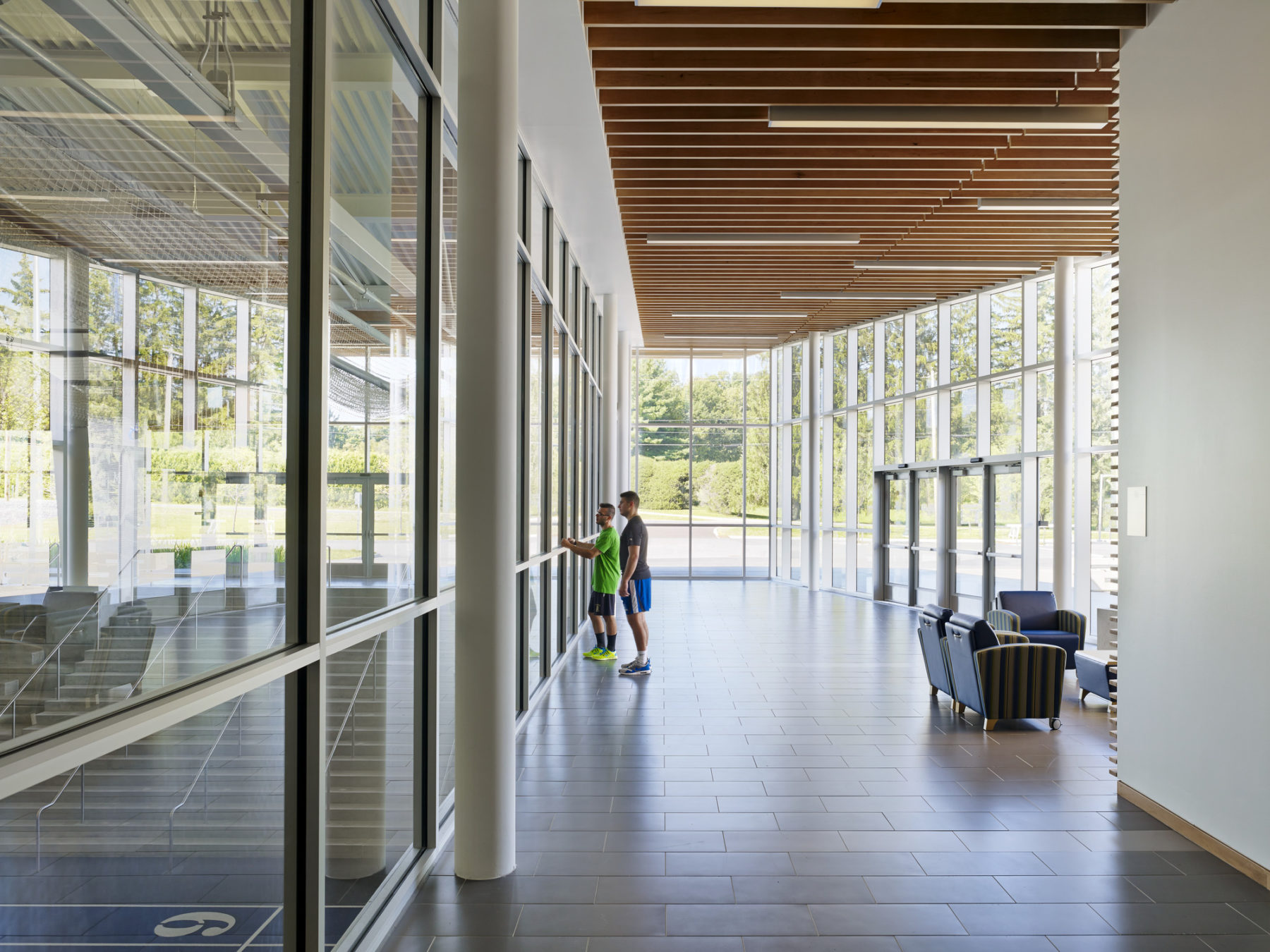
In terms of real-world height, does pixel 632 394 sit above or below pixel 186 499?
above

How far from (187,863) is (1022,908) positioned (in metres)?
3.16

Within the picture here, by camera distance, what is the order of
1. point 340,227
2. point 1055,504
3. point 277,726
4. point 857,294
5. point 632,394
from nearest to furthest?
point 277,726 → point 340,227 → point 1055,504 → point 857,294 → point 632,394

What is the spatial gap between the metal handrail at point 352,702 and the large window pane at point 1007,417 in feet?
34.4

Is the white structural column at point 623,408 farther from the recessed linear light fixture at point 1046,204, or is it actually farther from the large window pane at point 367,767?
the large window pane at point 367,767

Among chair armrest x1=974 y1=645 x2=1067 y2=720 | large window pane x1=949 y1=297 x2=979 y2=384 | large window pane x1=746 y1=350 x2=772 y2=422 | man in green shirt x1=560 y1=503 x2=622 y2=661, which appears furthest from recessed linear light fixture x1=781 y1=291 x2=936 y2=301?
chair armrest x1=974 y1=645 x2=1067 y2=720

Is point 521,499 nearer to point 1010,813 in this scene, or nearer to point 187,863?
point 1010,813

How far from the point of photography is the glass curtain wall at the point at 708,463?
18.5 metres

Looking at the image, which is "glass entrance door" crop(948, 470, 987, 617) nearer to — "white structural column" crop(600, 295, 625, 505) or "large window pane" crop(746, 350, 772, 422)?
"white structural column" crop(600, 295, 625, 505)

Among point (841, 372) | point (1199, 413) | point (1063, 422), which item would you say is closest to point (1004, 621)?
point (1063, 422)

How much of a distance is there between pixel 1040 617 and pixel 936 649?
7.87 feet

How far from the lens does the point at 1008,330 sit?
12164 millimetres

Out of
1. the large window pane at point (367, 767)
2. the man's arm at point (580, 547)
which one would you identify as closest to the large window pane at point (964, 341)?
the man's arm at point (580, 547)

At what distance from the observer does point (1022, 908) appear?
3.53m

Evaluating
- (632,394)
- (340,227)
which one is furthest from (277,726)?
(632,394)
